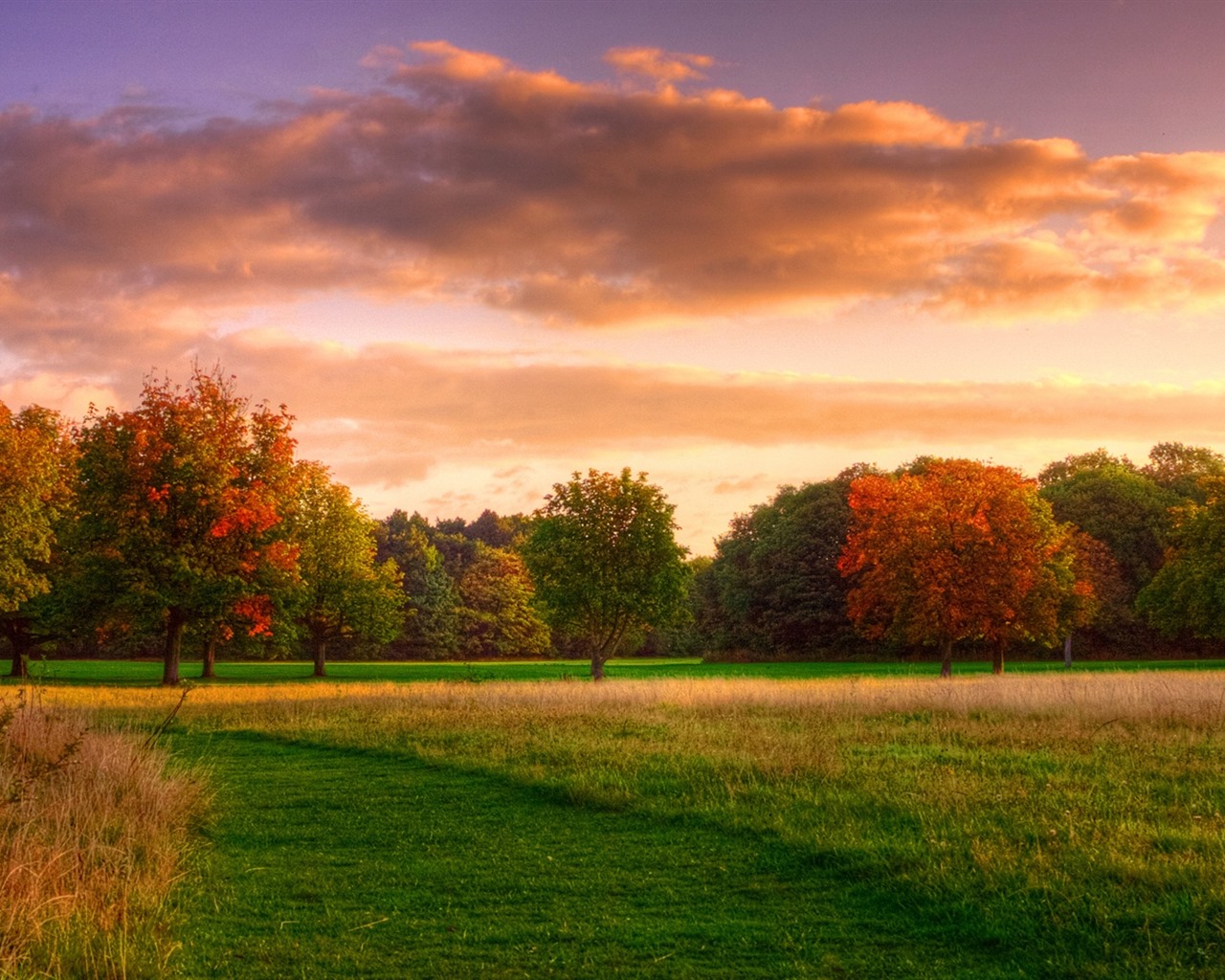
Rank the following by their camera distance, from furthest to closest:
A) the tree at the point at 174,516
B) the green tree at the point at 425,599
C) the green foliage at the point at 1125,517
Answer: the green tree at the point at 425,599 → the green foliage at the point at 1125,517 → the tree at the point at 174,516

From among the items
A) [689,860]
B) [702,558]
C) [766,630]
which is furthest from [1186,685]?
[702,558]

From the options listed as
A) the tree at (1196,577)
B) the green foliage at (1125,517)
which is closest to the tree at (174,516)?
the tree at (1196,577)

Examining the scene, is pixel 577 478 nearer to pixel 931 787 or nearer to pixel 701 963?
pixel 931 787

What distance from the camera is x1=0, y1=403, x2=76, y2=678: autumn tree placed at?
38.0 meters

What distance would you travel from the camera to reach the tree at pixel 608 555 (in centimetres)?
3916

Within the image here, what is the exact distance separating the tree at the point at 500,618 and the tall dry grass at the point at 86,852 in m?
85.4

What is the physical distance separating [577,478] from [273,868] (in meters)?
30.7

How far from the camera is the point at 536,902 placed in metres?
8.73

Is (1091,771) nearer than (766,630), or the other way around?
(1091,771)

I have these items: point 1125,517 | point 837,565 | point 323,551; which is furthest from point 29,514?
point 1125,517

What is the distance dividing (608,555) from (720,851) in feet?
95.2

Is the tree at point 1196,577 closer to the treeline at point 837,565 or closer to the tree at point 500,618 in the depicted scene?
the treeline at point 837,565

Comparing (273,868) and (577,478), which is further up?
(577,478)

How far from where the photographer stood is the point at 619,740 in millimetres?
18172
